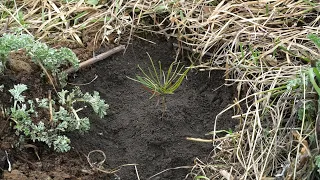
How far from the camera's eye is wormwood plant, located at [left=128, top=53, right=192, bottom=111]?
231 centimetres

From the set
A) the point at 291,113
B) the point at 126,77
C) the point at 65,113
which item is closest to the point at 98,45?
the point at 126,77

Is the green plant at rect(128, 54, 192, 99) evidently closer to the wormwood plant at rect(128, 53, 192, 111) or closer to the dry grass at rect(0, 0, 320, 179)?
the wormwood plant at rect(128, 53, 192, 111)

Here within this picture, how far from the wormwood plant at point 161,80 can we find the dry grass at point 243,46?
13cm

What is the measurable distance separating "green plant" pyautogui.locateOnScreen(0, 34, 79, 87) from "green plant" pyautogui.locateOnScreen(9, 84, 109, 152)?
0.12 m

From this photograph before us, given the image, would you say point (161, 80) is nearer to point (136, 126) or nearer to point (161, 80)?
point (161, 80)

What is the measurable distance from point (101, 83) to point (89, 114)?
0.77 feet

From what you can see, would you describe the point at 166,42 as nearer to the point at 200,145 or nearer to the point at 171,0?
the point at 171,0

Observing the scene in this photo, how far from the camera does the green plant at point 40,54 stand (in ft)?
6.99

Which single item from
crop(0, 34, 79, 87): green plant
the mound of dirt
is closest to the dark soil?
the mound of dirt

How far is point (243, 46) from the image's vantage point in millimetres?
2572

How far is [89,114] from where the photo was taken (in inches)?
91.1

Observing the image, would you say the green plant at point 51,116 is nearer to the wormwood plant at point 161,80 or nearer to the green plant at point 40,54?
the green plant at point 40,54

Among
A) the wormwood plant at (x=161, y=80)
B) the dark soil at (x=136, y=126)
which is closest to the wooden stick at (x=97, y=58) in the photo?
the dark soil at (x=136, y=126)

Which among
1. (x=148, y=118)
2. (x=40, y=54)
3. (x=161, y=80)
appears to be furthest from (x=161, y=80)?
(x=40, y=54)
